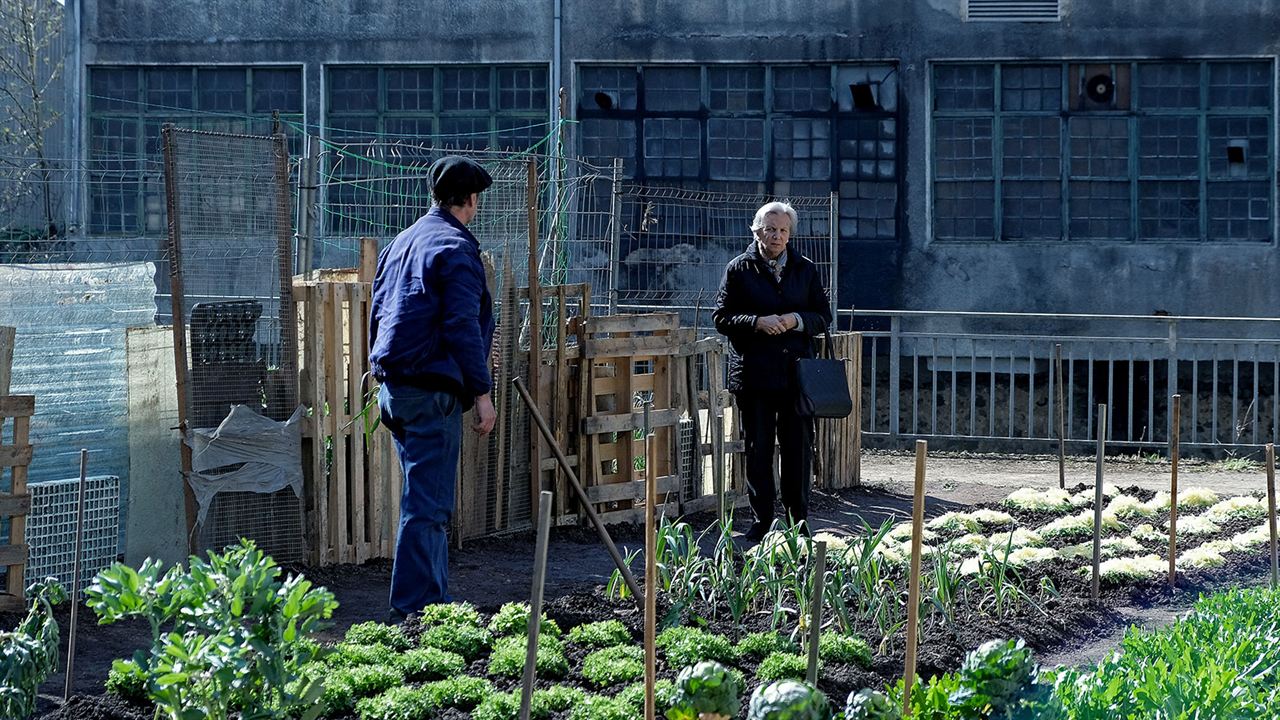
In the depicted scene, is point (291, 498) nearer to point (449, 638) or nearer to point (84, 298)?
point (84, 298)

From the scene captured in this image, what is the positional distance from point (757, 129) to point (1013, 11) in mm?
3525

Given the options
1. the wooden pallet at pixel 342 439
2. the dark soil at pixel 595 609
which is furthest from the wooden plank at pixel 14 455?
the wooden pallet at pixel 342 439

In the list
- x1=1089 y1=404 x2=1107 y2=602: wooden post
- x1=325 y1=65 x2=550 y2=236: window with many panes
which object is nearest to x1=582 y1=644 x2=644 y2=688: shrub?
x1=1089 y1=404 x2=1107 y2=602: wooden post

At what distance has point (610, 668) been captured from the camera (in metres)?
5.77

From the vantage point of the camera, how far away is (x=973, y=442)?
18.8 m

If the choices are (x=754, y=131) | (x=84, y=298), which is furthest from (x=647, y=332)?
(x=754, y=131)

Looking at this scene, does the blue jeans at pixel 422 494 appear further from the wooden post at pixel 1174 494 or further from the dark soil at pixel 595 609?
the wooden post at pixel 1174 494

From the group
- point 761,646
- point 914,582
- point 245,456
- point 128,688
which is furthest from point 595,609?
point 245,456

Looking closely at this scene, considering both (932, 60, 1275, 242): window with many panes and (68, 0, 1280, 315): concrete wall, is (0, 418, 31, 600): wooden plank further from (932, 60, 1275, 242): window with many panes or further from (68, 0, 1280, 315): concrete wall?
(932, 60, 1275, 242): window with many panes

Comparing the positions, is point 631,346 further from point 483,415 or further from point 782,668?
point 782,668

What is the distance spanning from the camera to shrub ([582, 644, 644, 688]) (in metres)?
5.76

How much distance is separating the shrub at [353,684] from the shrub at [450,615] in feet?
1.91

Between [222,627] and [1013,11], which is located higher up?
[1013,11]

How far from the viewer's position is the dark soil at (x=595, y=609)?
610cm
